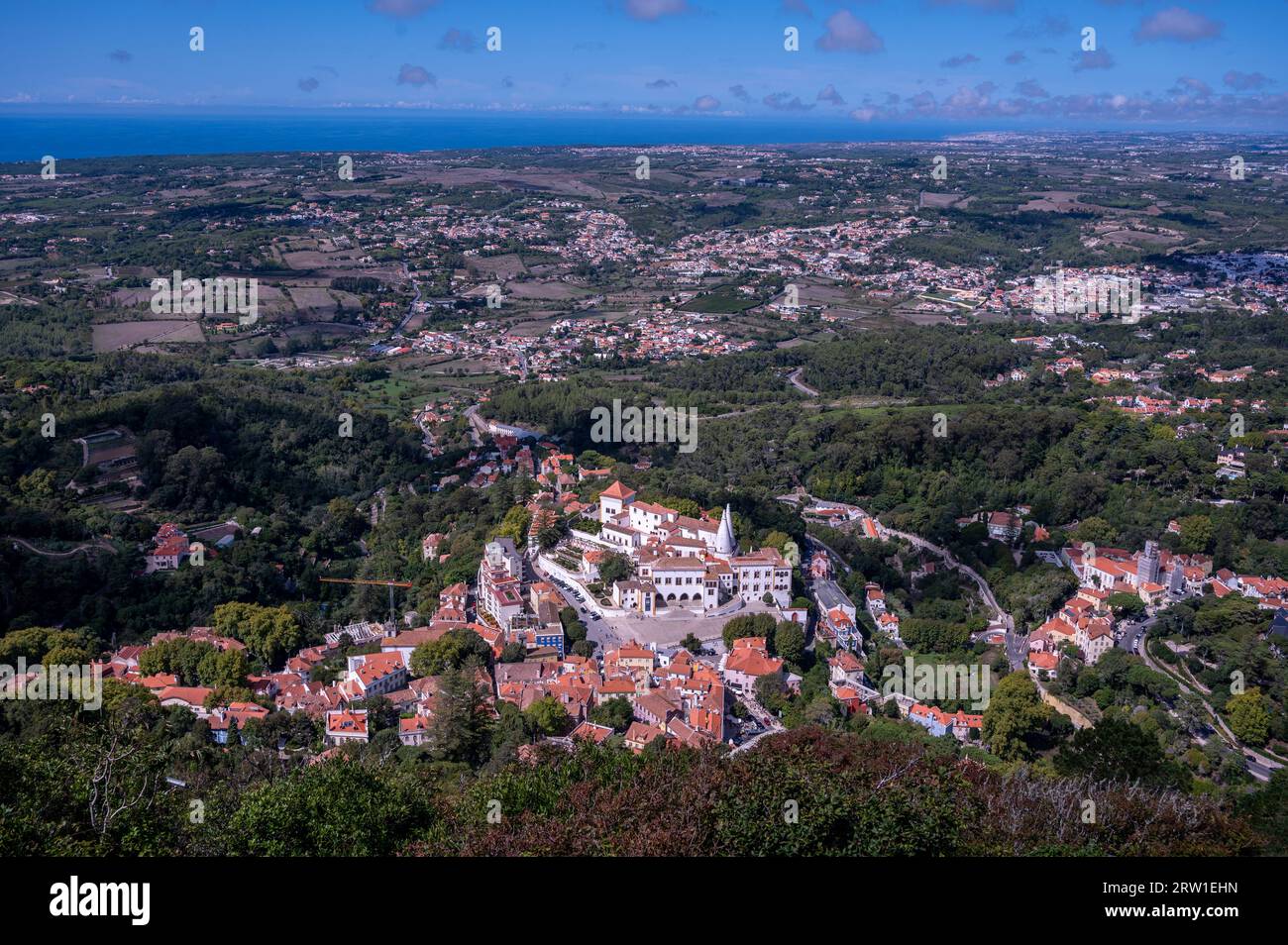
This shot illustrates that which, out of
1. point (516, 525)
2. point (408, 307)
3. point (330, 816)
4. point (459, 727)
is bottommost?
point (459, 727)

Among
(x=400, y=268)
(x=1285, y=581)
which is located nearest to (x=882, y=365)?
(x=1285, y=581)

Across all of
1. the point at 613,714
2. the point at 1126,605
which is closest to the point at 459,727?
the point at 613,714

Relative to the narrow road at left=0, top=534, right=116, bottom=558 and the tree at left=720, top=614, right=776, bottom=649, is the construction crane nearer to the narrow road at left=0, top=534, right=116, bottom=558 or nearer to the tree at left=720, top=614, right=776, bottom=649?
the narrow road at left=0, top=534, right=116, bottom=558
